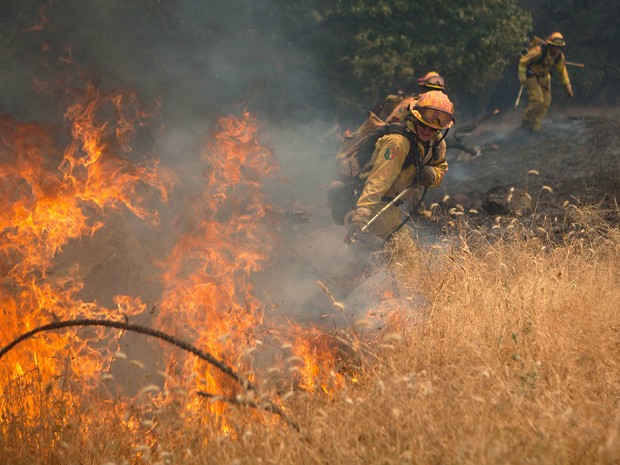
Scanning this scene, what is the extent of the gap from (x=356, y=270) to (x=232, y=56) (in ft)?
20.6

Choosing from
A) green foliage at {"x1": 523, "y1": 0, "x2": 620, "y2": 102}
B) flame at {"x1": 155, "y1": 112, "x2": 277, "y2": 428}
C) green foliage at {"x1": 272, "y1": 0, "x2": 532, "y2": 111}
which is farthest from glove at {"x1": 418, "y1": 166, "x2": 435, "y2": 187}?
green foliage at {"x1": 523, "y1": 0, "x2": 620, "y2": 102}

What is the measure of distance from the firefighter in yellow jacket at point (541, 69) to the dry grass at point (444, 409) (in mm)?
8747

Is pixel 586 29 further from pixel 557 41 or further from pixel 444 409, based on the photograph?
pixel 444 409

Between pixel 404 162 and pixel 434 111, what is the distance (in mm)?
553

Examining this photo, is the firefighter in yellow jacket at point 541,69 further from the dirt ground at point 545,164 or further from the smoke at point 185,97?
the smoke at point 185,97

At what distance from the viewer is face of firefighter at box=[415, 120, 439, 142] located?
217 inches

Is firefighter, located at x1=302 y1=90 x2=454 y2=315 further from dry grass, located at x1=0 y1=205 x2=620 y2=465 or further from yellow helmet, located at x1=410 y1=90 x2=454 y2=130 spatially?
dry grass, located at x1=0 y1=205 x2=620 y2=465

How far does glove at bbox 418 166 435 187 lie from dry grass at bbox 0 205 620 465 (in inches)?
49.9

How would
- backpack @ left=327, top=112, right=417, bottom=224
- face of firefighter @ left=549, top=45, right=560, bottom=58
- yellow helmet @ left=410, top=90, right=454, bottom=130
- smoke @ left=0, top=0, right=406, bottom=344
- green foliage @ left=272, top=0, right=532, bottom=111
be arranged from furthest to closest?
face of firefighter @ left=549, top=45, right=560, bottom=58 < green foliage @ left=272, top=0, right=532, bottom=111 < smoke @ left=0, top=0, right=406, bottom=344 < backpack @ left=327, top=112, right=417, bottom=224 < yellow helmet @ left=410, top=90, right=454, bottom=130

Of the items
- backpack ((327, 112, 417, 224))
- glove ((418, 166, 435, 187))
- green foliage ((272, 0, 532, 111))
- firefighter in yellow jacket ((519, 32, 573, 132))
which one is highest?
green foliage ((272, 0, 532, 111))

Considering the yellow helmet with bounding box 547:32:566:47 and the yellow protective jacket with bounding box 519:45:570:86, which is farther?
the yellow protective jacket with bounding box 519:45:570:86

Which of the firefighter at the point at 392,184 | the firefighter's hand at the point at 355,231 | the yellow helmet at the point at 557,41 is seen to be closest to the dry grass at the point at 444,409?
the firefighter's hand at the point at 355,231

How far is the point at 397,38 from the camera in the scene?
11.0 metres

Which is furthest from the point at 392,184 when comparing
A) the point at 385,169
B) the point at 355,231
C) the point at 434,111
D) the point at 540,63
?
the point at 540,63
